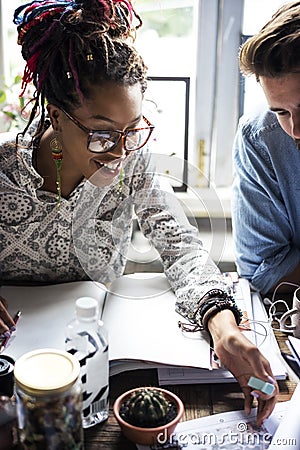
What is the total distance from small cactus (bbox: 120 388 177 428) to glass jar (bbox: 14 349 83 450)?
0.40 feet

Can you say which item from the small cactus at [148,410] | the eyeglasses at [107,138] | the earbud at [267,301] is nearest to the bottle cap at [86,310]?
the small cactus at [148,410]

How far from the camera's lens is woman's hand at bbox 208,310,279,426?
0.98 m

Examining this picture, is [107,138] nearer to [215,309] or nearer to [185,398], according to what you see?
[215,309]

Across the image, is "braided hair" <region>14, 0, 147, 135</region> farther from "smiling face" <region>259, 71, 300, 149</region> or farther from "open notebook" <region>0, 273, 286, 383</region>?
"open notebook" <region>0, 273, 286, 383</region>

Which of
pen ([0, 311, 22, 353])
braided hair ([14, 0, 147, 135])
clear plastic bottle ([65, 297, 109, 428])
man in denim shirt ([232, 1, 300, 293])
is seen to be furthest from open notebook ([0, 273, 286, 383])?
braided hair ([14, 0, 147, 135])

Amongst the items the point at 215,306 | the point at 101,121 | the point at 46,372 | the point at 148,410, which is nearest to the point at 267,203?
the point at 215,306

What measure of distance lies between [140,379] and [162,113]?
1089 mm

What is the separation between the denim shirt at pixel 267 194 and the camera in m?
1.43

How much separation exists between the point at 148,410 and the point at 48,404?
0.20m

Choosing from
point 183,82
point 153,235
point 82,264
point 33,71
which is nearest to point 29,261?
point 82,264

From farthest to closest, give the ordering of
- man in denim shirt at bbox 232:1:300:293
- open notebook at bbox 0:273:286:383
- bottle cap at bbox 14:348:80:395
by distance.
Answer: man in denim shirt at bbox 232:1:300:293, open notebook at bbox 0:273:286:383, bottle cap at bbox 14:348:80:395

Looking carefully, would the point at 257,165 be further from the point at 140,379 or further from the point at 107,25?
the point at 140,379

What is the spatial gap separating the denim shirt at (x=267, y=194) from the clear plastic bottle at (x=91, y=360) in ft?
1.78

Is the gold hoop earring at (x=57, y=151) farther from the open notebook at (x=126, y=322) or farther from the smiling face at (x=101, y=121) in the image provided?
the open notebook at (x=126, y=322)
